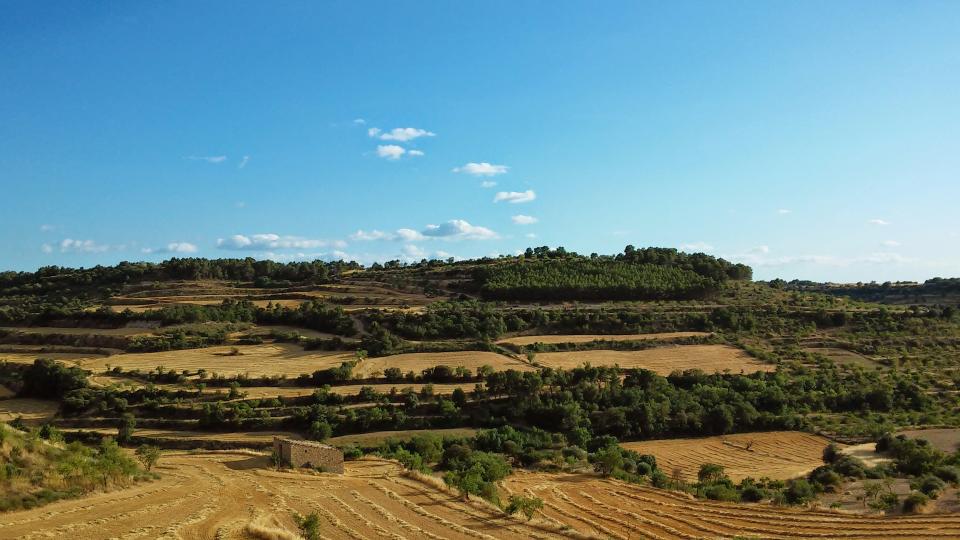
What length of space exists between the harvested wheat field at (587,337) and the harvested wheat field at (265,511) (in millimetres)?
39986

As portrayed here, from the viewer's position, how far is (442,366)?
185 ft

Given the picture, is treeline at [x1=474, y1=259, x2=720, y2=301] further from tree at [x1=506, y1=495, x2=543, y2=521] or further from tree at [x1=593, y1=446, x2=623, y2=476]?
tree at [x1=506, y1=495, x2=543, y2=521]

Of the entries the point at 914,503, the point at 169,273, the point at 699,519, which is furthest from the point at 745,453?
the point at 169,273

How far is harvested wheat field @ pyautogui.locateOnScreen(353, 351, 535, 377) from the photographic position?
5697cm

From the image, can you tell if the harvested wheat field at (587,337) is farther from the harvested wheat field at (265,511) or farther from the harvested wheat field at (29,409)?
the harvested wheat field at (265,511)

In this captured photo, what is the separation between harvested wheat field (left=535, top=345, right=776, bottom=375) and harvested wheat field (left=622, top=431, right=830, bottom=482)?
12.0 m

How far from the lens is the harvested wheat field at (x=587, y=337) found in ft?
226

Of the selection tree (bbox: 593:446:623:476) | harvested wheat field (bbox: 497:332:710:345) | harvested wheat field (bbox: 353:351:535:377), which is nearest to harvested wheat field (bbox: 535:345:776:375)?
harvested wheat field (bbox: 353:351:535:377)

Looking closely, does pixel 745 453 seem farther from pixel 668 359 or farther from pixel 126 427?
pixel 126 427

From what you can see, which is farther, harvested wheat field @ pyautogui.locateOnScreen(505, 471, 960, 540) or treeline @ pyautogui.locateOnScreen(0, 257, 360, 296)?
treeline @ pyautogui.locateOnScreen(0, 257, 360, 296)

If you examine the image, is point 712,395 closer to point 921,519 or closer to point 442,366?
point 442,366

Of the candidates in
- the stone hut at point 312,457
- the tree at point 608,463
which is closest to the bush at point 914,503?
the tree at point 608,463

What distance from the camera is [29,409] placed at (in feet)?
167

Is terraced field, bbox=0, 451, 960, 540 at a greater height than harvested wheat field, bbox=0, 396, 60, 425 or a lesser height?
greater
